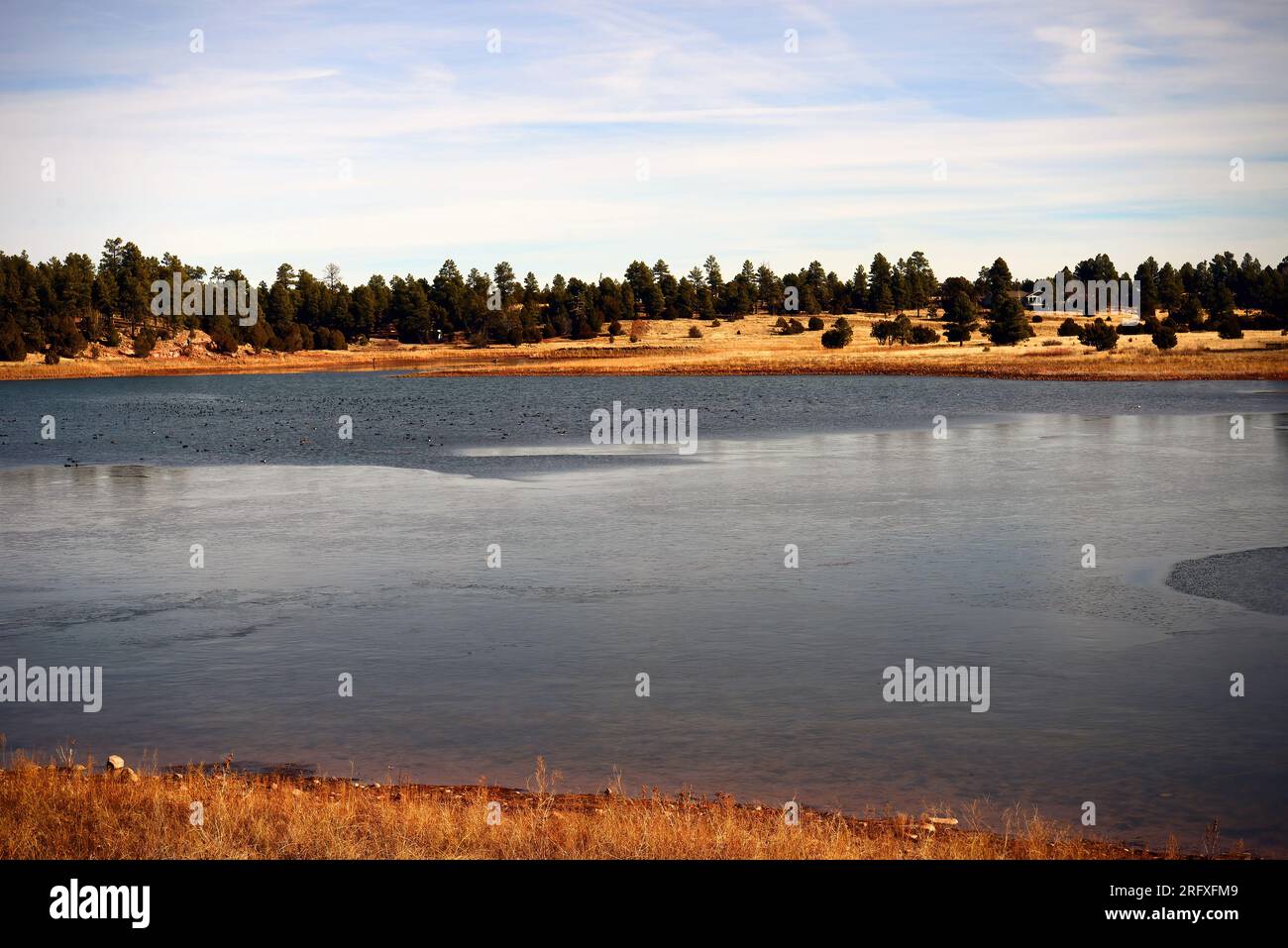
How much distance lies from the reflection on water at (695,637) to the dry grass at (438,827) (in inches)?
36.6

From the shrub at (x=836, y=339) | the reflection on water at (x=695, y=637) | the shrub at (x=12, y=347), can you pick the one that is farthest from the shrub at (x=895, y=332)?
the reflection on water at (x=695, y=637)

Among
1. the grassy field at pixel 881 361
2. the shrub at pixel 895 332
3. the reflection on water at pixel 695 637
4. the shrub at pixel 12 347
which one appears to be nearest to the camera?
the reflection on water at pixel 695 637

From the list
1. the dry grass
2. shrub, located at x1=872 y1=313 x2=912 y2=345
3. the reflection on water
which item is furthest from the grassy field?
the dry grass

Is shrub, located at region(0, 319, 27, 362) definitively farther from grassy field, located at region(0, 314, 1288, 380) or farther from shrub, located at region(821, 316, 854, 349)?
shrub, located at region(821, 316, 854, 349)

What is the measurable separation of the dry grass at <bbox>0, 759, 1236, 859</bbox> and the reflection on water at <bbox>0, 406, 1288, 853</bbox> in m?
0.93

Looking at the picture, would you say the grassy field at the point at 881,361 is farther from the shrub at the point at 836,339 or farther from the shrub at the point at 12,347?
the shrub at the point at 836,339

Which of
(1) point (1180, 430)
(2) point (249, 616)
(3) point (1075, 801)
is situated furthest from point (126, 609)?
(1) point (1180, 430)

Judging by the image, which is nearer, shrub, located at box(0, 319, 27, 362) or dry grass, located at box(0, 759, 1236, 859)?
dry grass, located at box(0, 759, 1236, 859)

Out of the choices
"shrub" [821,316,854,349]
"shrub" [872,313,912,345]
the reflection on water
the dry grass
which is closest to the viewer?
the dry grass

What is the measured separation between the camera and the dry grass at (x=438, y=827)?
11055mm

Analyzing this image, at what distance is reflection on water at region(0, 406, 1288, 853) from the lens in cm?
1459

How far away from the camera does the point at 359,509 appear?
118ft
